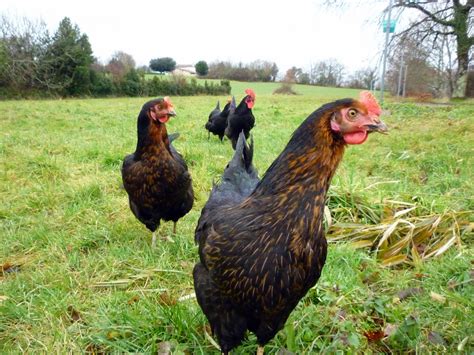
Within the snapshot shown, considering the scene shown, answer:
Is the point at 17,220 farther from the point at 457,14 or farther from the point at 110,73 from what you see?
the point at 110,73

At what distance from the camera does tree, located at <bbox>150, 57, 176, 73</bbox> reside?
4095 centimetres

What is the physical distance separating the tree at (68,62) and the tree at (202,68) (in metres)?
17.0

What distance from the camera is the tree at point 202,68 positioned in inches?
1545

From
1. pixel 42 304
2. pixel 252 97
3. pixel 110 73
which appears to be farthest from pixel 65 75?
pixel 42 304

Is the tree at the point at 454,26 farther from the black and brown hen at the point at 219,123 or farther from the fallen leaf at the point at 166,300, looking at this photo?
the fallen leaf at the point at 166,300

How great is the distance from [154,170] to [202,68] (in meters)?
38.6

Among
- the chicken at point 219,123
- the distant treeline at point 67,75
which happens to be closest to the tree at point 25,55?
the distant treeline at point 67,75

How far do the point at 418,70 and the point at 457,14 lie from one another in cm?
762

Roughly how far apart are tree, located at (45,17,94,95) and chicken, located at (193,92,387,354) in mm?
24794

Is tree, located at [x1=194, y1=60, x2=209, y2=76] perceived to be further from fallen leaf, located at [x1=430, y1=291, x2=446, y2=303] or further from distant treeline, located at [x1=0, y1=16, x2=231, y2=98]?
fallen leaf, located at [x1=430, y1=291, x2=446, y2=303]

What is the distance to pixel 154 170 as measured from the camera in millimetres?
2836

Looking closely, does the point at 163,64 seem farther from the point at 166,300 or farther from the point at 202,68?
the point at 166,300

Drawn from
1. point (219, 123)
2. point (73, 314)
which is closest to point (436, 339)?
point (73, 314)

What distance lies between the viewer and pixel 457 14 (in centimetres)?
1434
